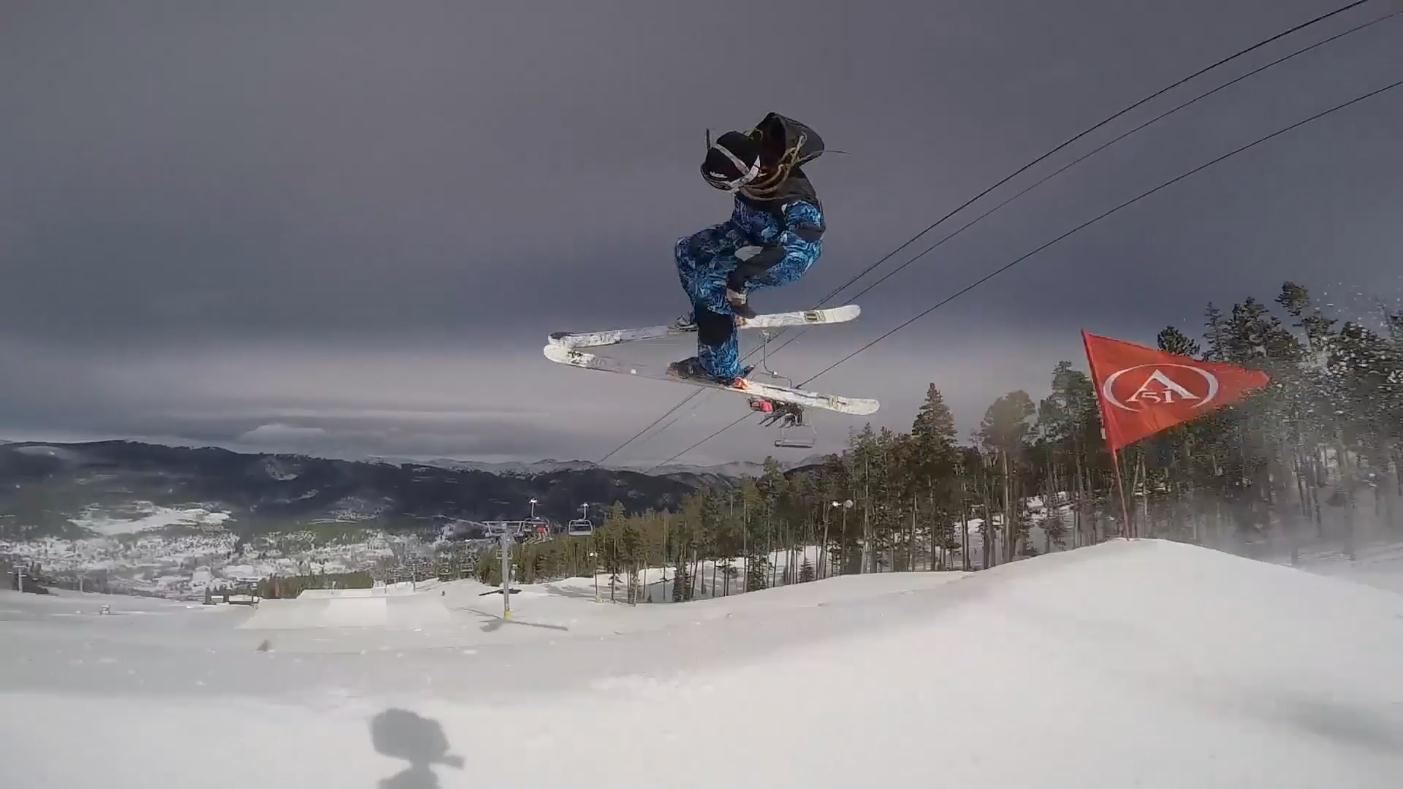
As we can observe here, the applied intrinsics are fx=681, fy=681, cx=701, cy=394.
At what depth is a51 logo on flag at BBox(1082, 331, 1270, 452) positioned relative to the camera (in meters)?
10.3

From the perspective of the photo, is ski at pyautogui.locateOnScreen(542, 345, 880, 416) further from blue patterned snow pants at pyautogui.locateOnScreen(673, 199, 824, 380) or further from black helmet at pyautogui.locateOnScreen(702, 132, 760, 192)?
black helmet at pyautogui.locateOnScreen(702, 132, 760, 192)

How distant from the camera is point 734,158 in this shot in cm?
355

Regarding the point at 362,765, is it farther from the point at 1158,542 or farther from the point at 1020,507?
the point at 1020,507

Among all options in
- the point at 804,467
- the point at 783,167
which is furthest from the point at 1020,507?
the point at 783,167

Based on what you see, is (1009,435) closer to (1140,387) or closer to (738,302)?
(1140,387)

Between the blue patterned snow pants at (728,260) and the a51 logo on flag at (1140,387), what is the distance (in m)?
7.91

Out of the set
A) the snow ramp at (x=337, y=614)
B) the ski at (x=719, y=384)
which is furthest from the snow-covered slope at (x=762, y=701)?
the snow ramp at (x=337, y=614)

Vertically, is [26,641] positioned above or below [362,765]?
above

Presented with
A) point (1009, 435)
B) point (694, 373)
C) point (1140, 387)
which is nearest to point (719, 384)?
point (694, 373)

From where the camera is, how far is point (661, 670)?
6.15m

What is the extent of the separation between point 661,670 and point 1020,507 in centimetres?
3314

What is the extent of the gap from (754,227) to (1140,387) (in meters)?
9.25

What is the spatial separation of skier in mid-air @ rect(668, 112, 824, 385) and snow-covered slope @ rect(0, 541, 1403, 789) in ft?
10.0

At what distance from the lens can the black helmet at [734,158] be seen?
3.54 meters
